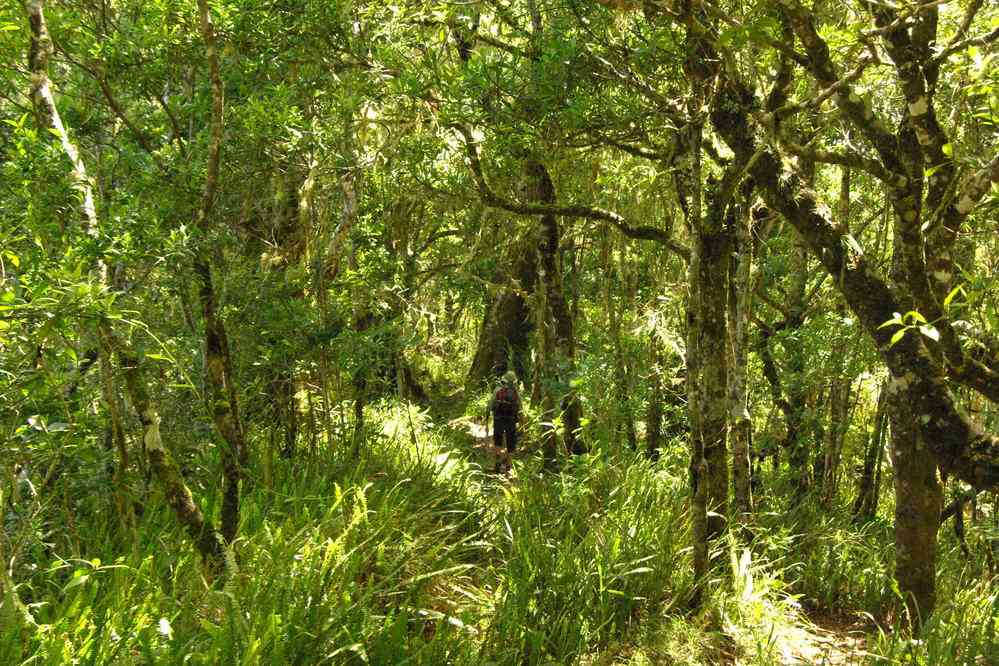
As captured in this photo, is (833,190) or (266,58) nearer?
(266,58)

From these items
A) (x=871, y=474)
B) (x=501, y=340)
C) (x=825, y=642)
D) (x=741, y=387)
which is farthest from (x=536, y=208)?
(x=501, y=340)

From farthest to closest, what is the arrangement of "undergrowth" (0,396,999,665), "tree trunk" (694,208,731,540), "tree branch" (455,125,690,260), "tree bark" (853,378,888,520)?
1. "tree bark" (853,378,888,520)
2. "tree branch" (455,125,690,260)
3. "tree trunk" (694,208,731,540)
4. "undergrowth" (0,396,999,665)

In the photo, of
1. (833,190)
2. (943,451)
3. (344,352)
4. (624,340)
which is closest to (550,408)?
(624,340)

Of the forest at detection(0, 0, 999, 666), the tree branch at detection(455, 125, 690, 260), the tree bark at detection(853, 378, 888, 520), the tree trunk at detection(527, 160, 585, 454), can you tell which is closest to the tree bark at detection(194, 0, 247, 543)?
the forest at detection(0, 0, 999, 666)

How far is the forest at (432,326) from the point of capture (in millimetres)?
3648

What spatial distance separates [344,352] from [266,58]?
2.49m

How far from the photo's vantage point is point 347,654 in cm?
368

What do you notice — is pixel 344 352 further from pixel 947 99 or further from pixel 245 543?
pixel 947 99

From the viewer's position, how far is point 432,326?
27.5ft

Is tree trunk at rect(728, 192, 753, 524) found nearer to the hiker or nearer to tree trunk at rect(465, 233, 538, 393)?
the hiker

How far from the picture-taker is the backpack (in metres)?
10.8

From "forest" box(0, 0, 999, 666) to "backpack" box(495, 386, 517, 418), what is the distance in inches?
102

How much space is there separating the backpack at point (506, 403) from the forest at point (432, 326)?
258cm

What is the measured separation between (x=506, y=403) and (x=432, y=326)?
2.85 m
